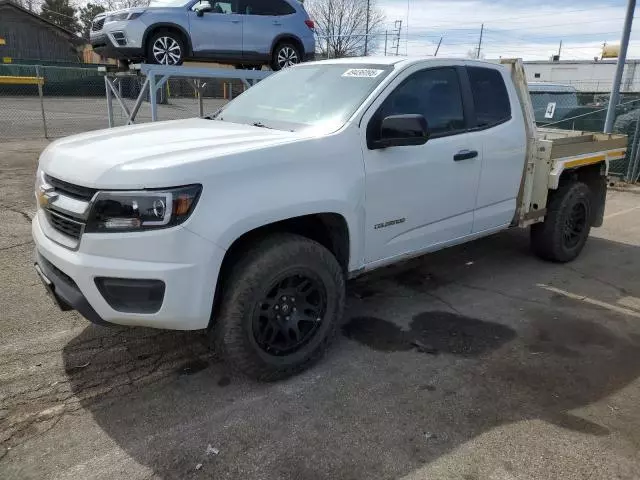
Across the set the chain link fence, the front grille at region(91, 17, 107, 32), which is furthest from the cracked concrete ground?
the chain link fence

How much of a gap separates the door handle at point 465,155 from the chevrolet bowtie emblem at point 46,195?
2807 millimetres

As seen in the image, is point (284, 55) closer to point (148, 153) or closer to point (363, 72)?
point (363, 72)

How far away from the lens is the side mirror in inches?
133

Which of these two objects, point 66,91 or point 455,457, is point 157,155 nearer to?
point 455,457

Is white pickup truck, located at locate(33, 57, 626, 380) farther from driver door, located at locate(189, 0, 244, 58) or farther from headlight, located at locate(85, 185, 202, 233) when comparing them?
driver door, located at locate(189, 0, 244, 58)

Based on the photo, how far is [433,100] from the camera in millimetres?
4125

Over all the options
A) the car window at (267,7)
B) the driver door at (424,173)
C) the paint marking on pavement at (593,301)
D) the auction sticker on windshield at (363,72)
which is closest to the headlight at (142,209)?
the driver door at (424,173)

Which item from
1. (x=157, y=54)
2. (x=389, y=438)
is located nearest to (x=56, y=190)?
(x=389, y=438)

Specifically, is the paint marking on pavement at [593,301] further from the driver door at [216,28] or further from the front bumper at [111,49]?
the front bumper at [111,49]

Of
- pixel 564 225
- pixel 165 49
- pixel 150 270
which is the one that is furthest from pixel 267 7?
pixel 150 270

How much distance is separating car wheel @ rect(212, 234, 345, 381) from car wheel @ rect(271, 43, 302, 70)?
7495mm

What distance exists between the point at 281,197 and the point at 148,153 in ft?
2.50

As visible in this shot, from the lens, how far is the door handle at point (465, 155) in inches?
162

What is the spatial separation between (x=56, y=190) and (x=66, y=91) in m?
30.9
